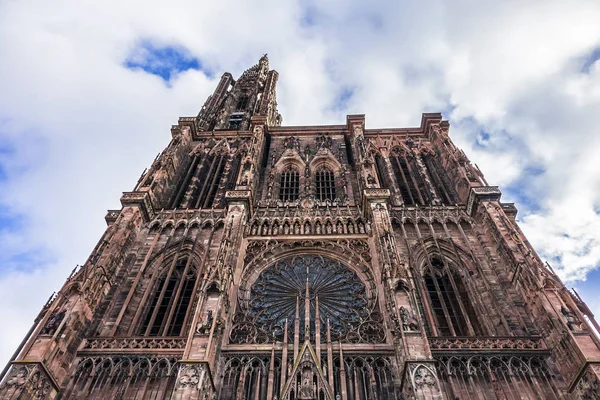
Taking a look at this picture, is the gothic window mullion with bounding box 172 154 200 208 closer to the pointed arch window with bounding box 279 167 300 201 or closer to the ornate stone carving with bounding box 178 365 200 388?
the pointed arch window with bounding box 279 167 300 201

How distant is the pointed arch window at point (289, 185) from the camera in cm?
2324

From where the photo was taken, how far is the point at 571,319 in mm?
12969

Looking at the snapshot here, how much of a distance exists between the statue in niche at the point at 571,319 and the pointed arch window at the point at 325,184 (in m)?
11.9

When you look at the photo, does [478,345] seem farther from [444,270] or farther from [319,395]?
[319,395]

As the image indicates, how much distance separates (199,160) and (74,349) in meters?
15.1

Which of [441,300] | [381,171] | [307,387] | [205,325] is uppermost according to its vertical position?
[381,171]

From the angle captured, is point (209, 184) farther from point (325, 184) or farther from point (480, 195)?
point (480, 195)

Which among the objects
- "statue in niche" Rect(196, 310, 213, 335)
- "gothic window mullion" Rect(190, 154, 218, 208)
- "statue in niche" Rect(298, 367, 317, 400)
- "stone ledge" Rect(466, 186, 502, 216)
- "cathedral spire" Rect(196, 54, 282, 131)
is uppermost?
"cathedral spire" Rect(196, 54, 282, 131)

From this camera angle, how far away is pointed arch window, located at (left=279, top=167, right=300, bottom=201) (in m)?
23.2

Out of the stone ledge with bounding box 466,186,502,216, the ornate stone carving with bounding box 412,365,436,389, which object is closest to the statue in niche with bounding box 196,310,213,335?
the ornate stone carving with bounding box 412,365,436,389

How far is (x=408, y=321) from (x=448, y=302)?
4028mm

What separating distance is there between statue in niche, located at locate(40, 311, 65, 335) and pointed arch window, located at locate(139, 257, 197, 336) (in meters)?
2.82

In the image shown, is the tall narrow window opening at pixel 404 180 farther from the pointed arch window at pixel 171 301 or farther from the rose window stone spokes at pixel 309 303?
the pointed arch window at pixel 171 301

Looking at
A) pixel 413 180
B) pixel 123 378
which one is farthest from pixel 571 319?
pixel 123 378
